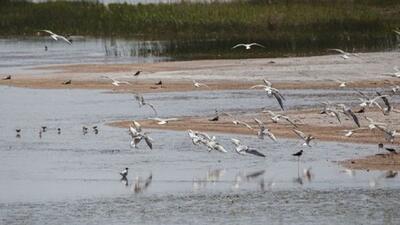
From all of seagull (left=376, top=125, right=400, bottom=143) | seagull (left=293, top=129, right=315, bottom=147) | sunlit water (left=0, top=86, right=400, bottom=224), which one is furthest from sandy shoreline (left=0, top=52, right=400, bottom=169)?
seagull (left=376, top=125, right=400, bottom=143)

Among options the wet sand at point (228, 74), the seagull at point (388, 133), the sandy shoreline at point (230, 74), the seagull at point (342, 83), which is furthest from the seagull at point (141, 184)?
the wet sand at point (228, 74)

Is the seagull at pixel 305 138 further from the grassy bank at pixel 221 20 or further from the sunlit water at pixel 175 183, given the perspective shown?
the grassy bank at pixel 221 20

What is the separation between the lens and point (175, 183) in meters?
21.6

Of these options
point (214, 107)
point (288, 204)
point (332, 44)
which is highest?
point (332, 44)

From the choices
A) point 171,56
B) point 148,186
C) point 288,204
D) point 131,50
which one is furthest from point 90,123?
point 131,50

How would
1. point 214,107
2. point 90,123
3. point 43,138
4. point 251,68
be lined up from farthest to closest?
point 251,68 < point 214,107 < point 90,123 < point 43,138

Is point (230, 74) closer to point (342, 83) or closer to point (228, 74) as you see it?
point (228, 74)

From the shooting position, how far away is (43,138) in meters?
27.8

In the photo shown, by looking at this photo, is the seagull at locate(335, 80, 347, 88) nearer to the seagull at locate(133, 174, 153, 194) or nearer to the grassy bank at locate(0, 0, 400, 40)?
the seagull at locate(133, 174, 153, 194)

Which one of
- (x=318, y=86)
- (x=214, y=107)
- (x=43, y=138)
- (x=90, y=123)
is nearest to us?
(x=43, y=138)

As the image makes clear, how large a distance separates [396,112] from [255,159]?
601 centimetres

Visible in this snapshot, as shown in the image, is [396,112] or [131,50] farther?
[131,50]

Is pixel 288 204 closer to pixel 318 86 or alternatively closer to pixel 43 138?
pixel 43 138

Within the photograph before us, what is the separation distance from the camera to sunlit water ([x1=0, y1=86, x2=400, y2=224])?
1922 cm
